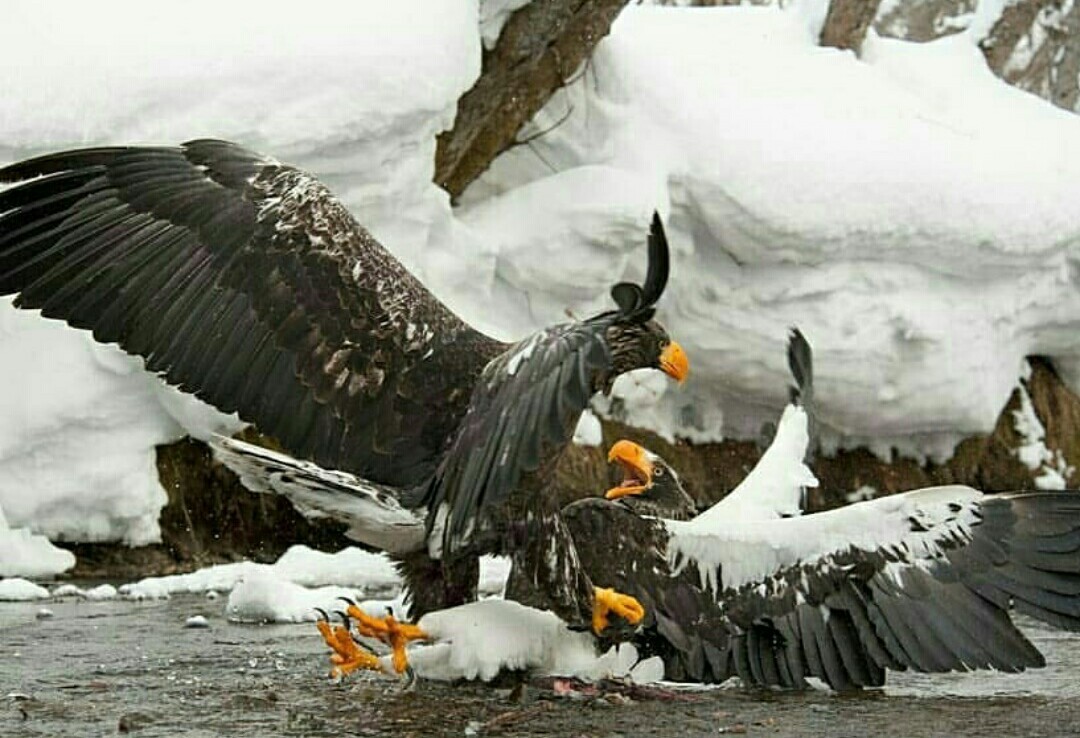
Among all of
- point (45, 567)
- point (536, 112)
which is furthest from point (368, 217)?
point (45, 567)

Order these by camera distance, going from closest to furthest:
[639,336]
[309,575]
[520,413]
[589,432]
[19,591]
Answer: [520,413]
[639,336]
[19,591]
[309,575]
[589,432]

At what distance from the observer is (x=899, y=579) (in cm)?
470

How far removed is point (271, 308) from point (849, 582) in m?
1.56

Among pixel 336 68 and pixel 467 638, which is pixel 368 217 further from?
pixel 467 638

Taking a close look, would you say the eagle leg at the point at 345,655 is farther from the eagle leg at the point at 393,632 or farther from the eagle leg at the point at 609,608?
the eagle leg at the point at 609,608

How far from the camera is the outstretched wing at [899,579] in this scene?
15.3 feet

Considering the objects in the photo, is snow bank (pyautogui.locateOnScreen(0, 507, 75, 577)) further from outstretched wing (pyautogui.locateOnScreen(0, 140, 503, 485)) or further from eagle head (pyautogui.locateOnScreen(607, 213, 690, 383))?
eagle head (pyautogui.locateOnScreen(607, 213, 690, 383))

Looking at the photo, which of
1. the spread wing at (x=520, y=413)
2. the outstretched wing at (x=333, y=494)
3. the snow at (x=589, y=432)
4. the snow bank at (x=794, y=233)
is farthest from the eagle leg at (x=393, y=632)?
the snow bank at (x=794, y=233)

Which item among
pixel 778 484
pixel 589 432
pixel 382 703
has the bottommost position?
pixel 382 703

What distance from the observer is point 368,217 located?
807 centimetres

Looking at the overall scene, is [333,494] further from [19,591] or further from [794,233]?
Answer: [794,233]

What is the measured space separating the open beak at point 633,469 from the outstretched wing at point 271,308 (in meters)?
1.06

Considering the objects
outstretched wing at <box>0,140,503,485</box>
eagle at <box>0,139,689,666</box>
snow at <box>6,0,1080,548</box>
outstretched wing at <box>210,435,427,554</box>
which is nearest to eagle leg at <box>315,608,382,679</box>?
eagle at <box>0,139,689,666</box>

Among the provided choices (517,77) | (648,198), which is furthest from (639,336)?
(517,77)
